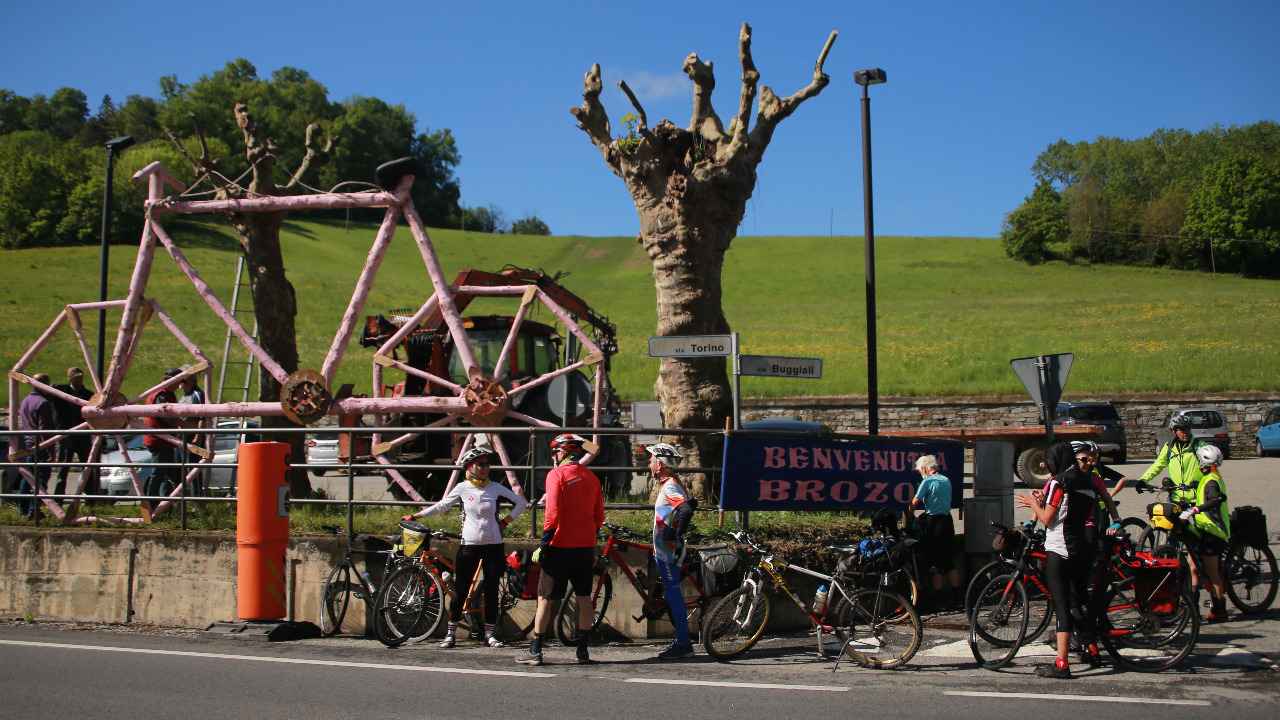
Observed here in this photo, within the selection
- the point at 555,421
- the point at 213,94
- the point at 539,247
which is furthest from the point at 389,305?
the point at 213,94

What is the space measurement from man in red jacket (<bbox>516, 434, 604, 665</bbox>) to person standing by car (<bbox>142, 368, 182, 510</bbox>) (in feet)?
25.0

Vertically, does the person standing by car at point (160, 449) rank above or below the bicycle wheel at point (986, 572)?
above

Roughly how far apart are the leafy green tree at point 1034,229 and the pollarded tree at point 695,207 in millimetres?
79653

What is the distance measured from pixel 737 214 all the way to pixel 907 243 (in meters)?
90.1

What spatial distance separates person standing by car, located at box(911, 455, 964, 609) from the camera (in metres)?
11.0

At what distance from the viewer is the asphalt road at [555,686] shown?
727 cm

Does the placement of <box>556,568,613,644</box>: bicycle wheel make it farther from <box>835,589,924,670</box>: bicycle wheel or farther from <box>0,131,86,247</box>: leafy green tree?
<box>0,131,86,247</box>: leafy green tree

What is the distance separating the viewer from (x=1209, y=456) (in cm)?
1052

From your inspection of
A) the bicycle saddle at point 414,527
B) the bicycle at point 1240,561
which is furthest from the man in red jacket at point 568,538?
the bicycle at point 1240,561

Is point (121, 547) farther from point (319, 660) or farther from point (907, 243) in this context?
point (907, 243)

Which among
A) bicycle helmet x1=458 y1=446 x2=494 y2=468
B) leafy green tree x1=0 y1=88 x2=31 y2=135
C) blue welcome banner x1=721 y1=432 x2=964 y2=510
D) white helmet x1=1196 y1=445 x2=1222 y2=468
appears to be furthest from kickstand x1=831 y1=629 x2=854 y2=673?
leafy green tree x1=0 y1=88 x2=31 y2=135

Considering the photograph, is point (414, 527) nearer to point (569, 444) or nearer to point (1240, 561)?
point (569, 444)

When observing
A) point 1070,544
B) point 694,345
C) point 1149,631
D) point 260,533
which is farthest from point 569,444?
point 1149,631

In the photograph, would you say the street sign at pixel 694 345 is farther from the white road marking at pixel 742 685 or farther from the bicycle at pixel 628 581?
the white road marking at pixel 742 685
